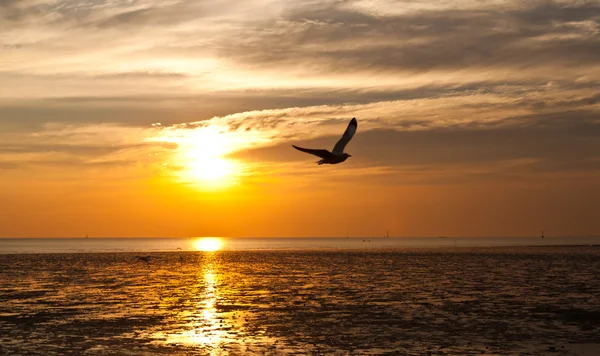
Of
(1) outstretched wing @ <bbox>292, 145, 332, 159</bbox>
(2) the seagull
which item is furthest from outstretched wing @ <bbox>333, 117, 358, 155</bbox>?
(1) outstretched wing @ <bbox>292, 145, 332, 159</bbox>

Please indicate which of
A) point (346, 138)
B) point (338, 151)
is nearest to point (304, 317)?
point (338, 151)

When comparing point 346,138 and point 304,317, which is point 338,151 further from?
point 304,317

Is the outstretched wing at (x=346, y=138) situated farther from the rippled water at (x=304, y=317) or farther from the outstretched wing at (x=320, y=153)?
the rippled water at (x=304, y=317)

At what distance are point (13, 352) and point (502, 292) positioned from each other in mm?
34047

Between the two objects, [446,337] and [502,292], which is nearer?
[446,337]

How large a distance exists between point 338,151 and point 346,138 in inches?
70.4

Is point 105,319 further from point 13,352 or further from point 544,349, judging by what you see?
point 544,349

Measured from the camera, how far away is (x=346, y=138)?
34969 millimetres

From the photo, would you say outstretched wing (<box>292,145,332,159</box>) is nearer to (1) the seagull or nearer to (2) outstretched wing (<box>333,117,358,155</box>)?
(1) the seagull

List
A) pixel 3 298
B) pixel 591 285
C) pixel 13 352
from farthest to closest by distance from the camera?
pixel 591 285 → pixel 3 298 → pixel 13 352

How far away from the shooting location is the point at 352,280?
6206 cm

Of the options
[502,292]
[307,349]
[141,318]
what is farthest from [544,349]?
[502,292]

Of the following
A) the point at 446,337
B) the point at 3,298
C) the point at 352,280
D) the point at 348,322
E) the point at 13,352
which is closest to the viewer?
the point at 13,352

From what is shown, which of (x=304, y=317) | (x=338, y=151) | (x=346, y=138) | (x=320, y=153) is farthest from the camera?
(x=304, y=317)
